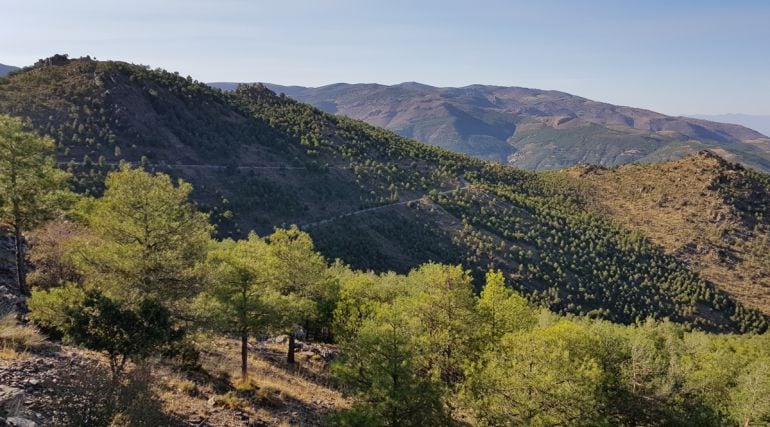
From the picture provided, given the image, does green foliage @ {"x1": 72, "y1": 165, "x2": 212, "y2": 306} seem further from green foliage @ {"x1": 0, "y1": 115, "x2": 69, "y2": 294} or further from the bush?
green foliage @ {"x1": 0, "y1": 115, "x2": 69, "y2": 294}

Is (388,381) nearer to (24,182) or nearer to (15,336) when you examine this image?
(15,336)

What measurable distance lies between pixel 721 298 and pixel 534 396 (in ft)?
271

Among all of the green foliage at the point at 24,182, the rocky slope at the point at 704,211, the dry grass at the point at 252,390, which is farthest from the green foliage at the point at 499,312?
the rocky slope at the point at 704,211

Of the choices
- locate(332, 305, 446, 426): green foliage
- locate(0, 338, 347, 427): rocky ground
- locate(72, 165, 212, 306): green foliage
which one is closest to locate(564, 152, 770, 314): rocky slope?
locate(332, 305, 446, 426): green foliage

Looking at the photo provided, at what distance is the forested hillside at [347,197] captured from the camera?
75750 millimetres

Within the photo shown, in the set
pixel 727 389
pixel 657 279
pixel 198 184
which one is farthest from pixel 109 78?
pixel 657 279

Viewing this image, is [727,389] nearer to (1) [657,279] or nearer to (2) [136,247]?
(2) [136,247]

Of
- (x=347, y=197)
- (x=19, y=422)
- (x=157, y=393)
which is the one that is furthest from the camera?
(x=347, y=197)

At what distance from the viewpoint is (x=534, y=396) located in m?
19.9

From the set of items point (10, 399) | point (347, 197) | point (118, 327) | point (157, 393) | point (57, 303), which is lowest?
point (157, 393)

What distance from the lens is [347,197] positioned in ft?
303

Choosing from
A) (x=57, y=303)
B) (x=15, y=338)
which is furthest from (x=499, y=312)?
(x=15, y=338)

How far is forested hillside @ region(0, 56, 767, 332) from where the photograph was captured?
7575cm

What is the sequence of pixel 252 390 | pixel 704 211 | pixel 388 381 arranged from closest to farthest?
pixel 388 381 → pixel 252 390 → pixel 704 211
